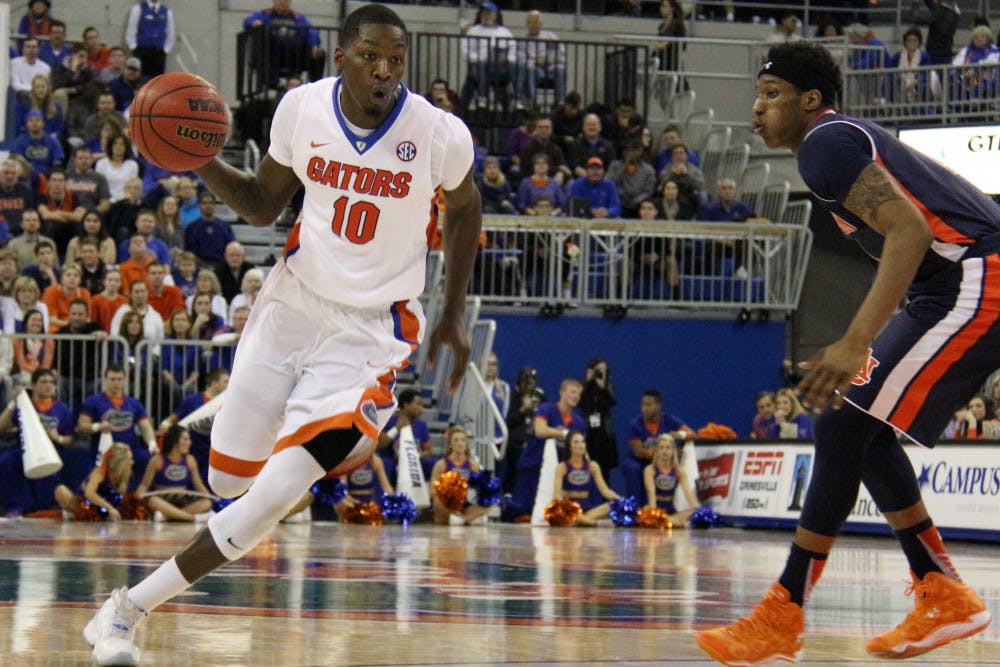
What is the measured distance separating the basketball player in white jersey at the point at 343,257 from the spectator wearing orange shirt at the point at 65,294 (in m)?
11.5

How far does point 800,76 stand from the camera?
579 centimetres

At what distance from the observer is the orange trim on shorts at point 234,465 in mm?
6066

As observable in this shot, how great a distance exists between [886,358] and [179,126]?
2.67 meters

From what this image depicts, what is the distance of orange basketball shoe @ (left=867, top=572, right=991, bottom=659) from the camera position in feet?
19.1

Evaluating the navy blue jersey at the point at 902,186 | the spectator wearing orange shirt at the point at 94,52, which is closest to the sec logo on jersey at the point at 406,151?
the navy blue jersey at the point at 902,186

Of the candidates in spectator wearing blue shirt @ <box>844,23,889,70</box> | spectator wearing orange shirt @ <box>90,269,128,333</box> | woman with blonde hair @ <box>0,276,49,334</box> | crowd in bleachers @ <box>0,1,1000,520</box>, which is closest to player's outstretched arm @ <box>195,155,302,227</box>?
crowd in bleachers @ <box>0,1,1000,520</box>

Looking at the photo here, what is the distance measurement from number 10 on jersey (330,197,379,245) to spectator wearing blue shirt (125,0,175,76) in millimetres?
17118

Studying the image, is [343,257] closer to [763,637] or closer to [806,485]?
[763,637]

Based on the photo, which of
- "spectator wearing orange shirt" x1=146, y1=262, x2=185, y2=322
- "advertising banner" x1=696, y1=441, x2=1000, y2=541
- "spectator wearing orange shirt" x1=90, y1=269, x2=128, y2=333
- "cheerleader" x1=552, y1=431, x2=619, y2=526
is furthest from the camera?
A: "spectator wearing orange shirt" x1=146, y1=262, x2=185, y2=322

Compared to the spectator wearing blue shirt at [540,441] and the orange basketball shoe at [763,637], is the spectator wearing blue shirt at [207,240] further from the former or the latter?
the orange basketball shoe at [763,637]

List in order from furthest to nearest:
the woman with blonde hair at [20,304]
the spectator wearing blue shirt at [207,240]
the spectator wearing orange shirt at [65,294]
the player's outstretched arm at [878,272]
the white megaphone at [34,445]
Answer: the spectator wearing blue shirt at [207,240], the spectator wearing orange shirt at [65,294], the woman with blonde hair at [20,304], the white megaphone at [34,445], the player's outstretched arm at [878,272]

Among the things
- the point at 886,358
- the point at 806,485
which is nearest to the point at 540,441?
the point at 806,485

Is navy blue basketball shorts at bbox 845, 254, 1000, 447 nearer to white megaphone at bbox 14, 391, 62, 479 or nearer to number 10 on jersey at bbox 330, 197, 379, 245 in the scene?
number 10 on jersey at bbox 330, 197, 379, 245

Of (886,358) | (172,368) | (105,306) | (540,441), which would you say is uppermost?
(886,358)
